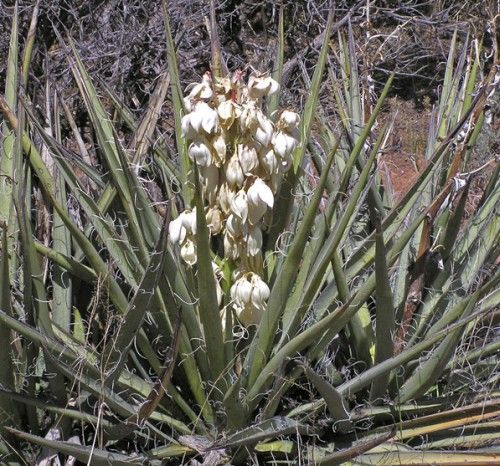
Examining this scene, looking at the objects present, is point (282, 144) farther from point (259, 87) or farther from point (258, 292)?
point (258, 292)

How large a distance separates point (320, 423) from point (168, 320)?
0.41 metres

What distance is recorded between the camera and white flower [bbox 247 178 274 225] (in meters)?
1.57

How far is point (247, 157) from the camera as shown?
5.22ft

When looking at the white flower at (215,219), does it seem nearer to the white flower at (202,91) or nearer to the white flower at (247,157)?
the white flower at (247,157)

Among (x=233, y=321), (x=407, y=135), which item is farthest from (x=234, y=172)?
(x=407, y=135)

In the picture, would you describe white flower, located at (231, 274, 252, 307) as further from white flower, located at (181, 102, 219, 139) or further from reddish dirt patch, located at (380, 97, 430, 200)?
reddish dirt patch, located at (380, 97, 430, 200)

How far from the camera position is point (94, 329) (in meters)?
2.00

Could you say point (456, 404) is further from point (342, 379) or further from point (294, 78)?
point (294, 78)

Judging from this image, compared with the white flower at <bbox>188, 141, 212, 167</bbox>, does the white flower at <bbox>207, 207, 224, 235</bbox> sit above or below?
below

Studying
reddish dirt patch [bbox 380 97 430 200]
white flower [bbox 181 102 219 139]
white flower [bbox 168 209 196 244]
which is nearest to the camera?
white flower [bbox 181 102 219 139]

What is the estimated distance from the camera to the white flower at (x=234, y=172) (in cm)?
159

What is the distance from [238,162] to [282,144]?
3.9 inches

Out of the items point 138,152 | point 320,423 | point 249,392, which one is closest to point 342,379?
point 320,423

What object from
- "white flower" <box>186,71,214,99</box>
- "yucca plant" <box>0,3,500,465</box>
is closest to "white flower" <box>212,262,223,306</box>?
"yucca plant" <box>0,3,500,465</box>
